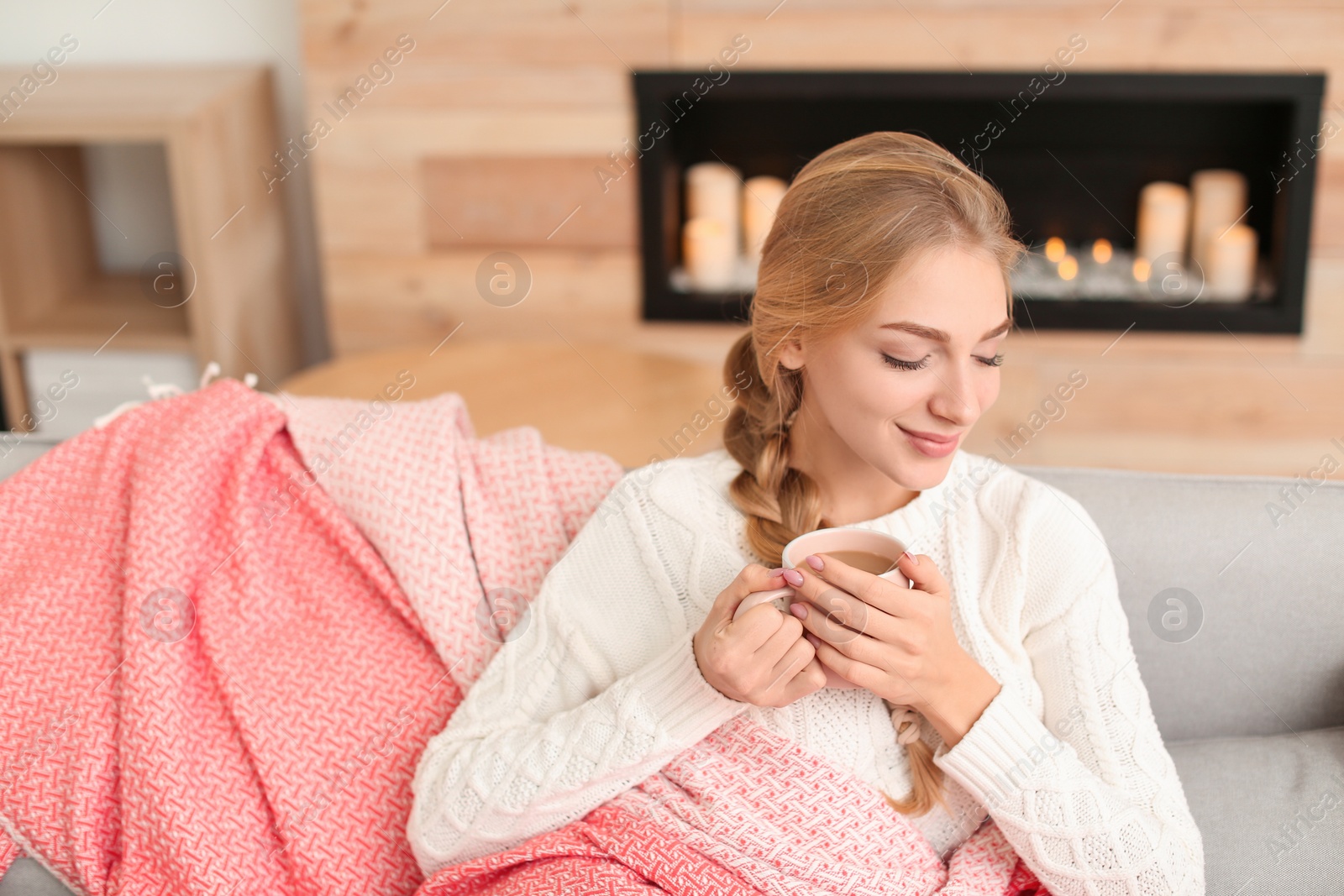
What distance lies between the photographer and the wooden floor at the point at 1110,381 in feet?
7.82

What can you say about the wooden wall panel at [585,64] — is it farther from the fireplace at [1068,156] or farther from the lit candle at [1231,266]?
the lit candle at [1231,266]

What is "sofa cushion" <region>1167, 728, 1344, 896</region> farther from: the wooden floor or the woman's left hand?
the wooden floor

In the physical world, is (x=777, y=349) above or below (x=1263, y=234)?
above

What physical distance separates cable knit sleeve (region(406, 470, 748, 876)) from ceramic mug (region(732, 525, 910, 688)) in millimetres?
98

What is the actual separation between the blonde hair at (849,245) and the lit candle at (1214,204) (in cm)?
180

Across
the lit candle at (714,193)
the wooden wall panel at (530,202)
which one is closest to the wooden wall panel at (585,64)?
the wooden wall panel at (530,202)

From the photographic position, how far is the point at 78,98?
2.51 metres

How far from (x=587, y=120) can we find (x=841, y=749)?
1764mm

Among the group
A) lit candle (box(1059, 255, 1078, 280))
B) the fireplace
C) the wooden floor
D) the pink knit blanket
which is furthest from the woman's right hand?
lit candle (box(1059, 255, 1078, 280))

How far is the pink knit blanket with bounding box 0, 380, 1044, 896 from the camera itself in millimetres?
1053

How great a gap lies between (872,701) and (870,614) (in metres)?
0.17

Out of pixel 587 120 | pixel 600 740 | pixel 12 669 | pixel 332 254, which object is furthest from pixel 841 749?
pixel 332 254

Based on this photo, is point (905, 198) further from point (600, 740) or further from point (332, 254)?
point (332, 254)

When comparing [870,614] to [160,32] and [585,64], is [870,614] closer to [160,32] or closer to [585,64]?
[585,64]
